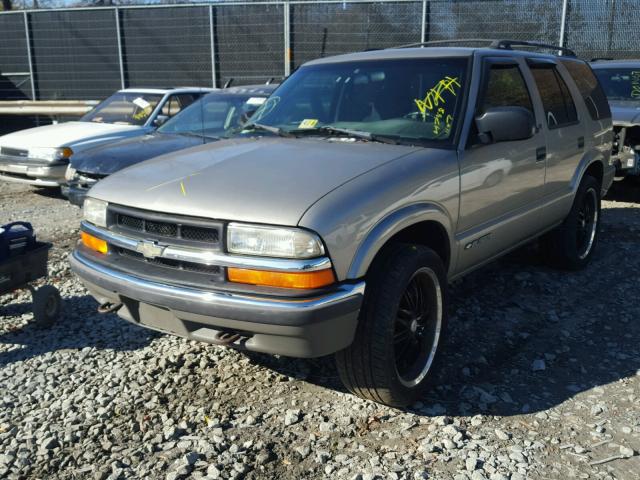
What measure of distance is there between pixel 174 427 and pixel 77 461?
0.48 m

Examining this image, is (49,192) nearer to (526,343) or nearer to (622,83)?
(526,343)

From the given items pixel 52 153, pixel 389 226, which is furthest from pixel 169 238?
pixel 52 153

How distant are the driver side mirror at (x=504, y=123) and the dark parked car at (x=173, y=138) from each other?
3.46 meters

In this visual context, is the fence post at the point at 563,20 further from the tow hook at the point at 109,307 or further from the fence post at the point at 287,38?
the tow hook at the point at 109,307

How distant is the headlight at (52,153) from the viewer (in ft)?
27.3

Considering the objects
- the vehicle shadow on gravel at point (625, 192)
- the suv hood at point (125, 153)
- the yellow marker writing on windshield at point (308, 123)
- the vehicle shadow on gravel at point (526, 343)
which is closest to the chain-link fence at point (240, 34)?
the vehicle shadow on gravel at point (625, 192)

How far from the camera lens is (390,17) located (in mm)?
12703

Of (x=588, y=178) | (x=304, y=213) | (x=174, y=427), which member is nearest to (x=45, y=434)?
(x=174, y=427)

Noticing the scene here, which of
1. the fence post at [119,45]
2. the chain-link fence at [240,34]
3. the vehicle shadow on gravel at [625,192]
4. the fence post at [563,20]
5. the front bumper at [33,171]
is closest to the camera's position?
the front bumper at [33,171]

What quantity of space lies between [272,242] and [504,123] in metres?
1.72

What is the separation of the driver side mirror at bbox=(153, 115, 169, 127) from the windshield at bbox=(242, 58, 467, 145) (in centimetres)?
456

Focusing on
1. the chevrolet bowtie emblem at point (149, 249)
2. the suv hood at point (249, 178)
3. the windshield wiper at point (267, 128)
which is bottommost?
the chevrolet bowtie emblem at point (149, 249)

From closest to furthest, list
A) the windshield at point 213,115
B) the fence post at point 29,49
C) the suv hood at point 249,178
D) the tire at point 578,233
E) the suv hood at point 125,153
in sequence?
1. the suv hood at point 249,178
2. the tire at point 578,233
3. the suv hood at point 125,153
4. the windshield at point 213,115
5. the fence post at point 29,49

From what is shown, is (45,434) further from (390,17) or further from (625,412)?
(390,17)
